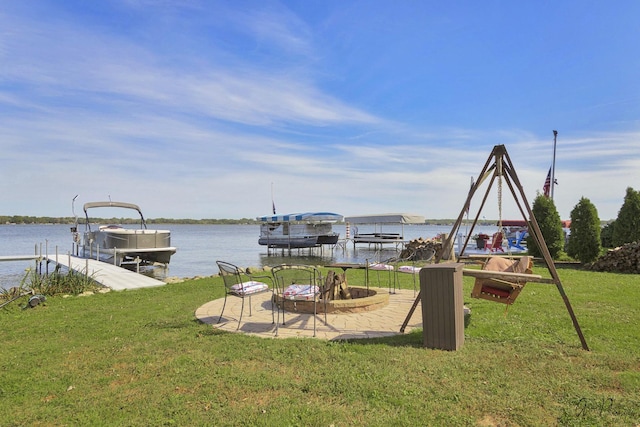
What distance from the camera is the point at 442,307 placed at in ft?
14.3

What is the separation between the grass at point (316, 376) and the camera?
2936 mm

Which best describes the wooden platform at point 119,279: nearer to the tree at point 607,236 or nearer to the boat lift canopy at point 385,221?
the boat lift canopy at point 385,221

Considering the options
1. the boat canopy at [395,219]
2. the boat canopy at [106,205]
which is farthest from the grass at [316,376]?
the boat canopy at [395,219]

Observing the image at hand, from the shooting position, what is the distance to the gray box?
432cm

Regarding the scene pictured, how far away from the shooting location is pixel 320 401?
3.14 metres

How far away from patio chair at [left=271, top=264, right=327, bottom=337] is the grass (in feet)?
3.21

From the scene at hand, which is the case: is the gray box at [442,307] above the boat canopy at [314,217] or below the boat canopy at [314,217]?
below

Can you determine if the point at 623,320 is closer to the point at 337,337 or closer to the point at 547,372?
the point at 547,372

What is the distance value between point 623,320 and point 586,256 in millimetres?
8772

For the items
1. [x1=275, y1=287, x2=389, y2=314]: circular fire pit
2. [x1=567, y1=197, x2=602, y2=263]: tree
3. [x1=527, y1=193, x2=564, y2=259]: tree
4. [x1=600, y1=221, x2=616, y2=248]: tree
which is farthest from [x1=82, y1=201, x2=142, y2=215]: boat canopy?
[x1=600, y1=221, x2=616, y2=248]: tree

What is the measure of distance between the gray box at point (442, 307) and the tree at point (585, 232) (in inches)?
440

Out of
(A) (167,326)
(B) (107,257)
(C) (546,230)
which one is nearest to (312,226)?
(B) (107,257)

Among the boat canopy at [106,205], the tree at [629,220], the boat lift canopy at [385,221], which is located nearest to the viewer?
the tree at [629,220]

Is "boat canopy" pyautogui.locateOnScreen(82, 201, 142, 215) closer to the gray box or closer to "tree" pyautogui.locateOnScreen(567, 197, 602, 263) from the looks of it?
the gray box
